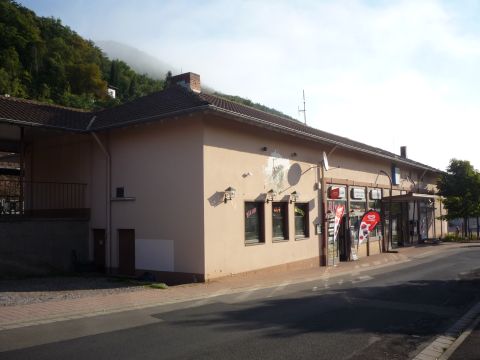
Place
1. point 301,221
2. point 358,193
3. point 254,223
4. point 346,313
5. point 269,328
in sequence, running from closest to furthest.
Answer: point 269,328 → point 346,313 → point 254,223 → point 301,221 → point 358,193

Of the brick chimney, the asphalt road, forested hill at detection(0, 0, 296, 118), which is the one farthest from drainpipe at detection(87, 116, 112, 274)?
forested hill at detection(0, 0, 296, 118)

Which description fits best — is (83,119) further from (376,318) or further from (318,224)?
(376,318)

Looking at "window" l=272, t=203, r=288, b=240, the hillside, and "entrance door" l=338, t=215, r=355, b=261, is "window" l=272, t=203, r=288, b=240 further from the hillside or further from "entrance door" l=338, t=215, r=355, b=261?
the hillside

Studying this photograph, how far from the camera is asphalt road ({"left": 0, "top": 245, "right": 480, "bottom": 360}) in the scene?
22.1ft

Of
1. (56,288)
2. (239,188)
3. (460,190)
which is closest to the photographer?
(56,288)

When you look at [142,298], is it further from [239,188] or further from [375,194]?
[375,194]

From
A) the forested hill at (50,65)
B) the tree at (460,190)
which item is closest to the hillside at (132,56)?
the forested hill at (50,65)

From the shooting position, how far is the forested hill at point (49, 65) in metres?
66.8

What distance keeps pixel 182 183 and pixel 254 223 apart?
3033 mm

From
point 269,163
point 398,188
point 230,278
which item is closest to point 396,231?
point 398,188

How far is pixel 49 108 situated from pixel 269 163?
8548mm

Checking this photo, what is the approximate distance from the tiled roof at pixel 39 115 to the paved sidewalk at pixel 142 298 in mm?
6903

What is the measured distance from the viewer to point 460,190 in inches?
1358

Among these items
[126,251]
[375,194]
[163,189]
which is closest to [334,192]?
[375,194]
